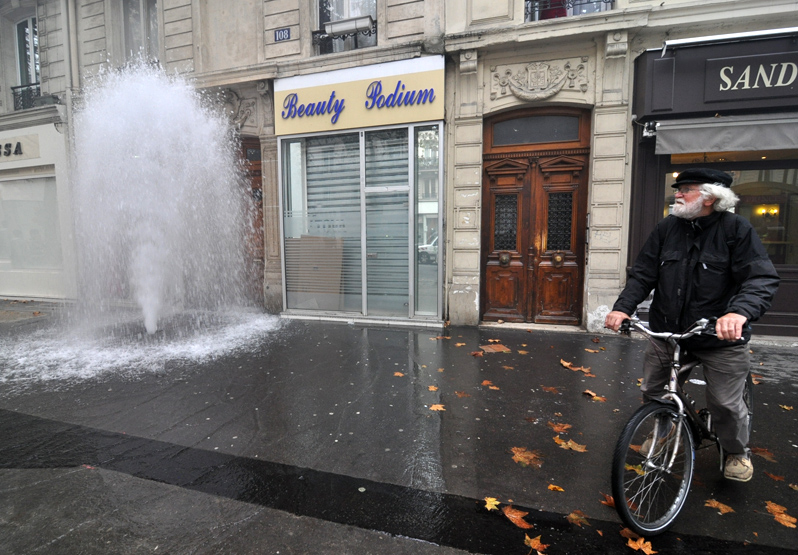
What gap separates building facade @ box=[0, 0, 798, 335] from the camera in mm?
6285

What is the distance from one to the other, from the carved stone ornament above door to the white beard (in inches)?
197

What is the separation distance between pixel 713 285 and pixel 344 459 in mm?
2738

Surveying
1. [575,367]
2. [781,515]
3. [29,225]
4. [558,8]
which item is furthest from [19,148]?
[781,515]

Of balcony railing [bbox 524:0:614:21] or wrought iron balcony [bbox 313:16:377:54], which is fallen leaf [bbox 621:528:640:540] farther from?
wrought iron balcony [bbox 313:16:377:54]

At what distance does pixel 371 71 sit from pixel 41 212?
382 inches

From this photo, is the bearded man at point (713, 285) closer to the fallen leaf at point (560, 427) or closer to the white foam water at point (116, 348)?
the fallen leaf at point (560, 427)

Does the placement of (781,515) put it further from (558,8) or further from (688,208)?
(558,8)

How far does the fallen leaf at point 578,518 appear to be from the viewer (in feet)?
7.85

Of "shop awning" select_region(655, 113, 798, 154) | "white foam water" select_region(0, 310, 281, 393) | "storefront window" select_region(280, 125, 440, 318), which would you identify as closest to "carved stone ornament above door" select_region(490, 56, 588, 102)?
"storefront window" select_region(280, 125, 440, 318)

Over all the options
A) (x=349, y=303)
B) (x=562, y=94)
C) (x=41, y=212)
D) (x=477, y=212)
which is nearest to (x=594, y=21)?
(x=562, y=94)

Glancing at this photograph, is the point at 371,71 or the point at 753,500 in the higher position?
the point at 371,71

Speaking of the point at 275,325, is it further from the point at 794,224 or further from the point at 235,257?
the point at 794,224

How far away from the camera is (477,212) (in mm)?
7332

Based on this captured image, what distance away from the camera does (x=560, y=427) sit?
3574 millimetres
